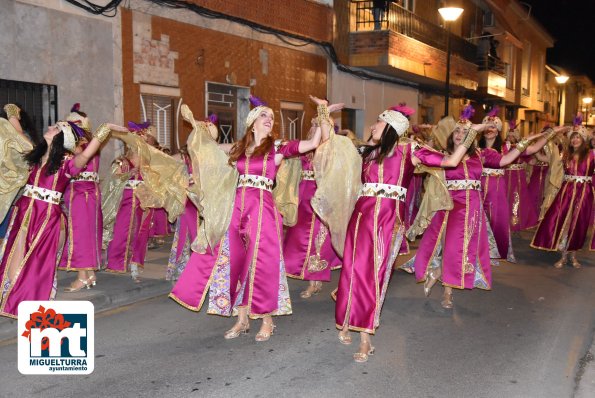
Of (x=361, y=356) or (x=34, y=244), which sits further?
(x=34, y=244)

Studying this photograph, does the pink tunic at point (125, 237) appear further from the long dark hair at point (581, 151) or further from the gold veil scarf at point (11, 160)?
the long dark hair at point (581, 151)

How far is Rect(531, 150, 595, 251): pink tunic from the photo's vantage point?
910cm

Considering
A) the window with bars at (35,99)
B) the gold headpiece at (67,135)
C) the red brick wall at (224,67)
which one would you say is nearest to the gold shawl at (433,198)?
the gold headpiece at (67,135)

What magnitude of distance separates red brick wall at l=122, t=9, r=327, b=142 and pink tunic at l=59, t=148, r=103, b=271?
4.60 metres

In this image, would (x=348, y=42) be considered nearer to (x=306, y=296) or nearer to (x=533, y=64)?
(x=306, y=296)

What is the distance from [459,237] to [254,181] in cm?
257

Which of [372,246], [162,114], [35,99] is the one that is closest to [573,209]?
[372,246]

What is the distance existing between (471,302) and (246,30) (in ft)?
30.7

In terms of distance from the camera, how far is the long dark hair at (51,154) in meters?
5.39

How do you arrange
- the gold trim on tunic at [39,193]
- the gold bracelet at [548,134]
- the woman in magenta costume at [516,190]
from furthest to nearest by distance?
the woman in magenta costume at [516,190], the gold bracelet at [548,134], the gold trim on tunic at [39,193]

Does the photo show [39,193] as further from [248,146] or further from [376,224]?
[376,224]

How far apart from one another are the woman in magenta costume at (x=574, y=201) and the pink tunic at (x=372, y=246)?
506cm

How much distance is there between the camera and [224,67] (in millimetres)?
13727

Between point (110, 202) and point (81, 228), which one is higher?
point (110, 202)
